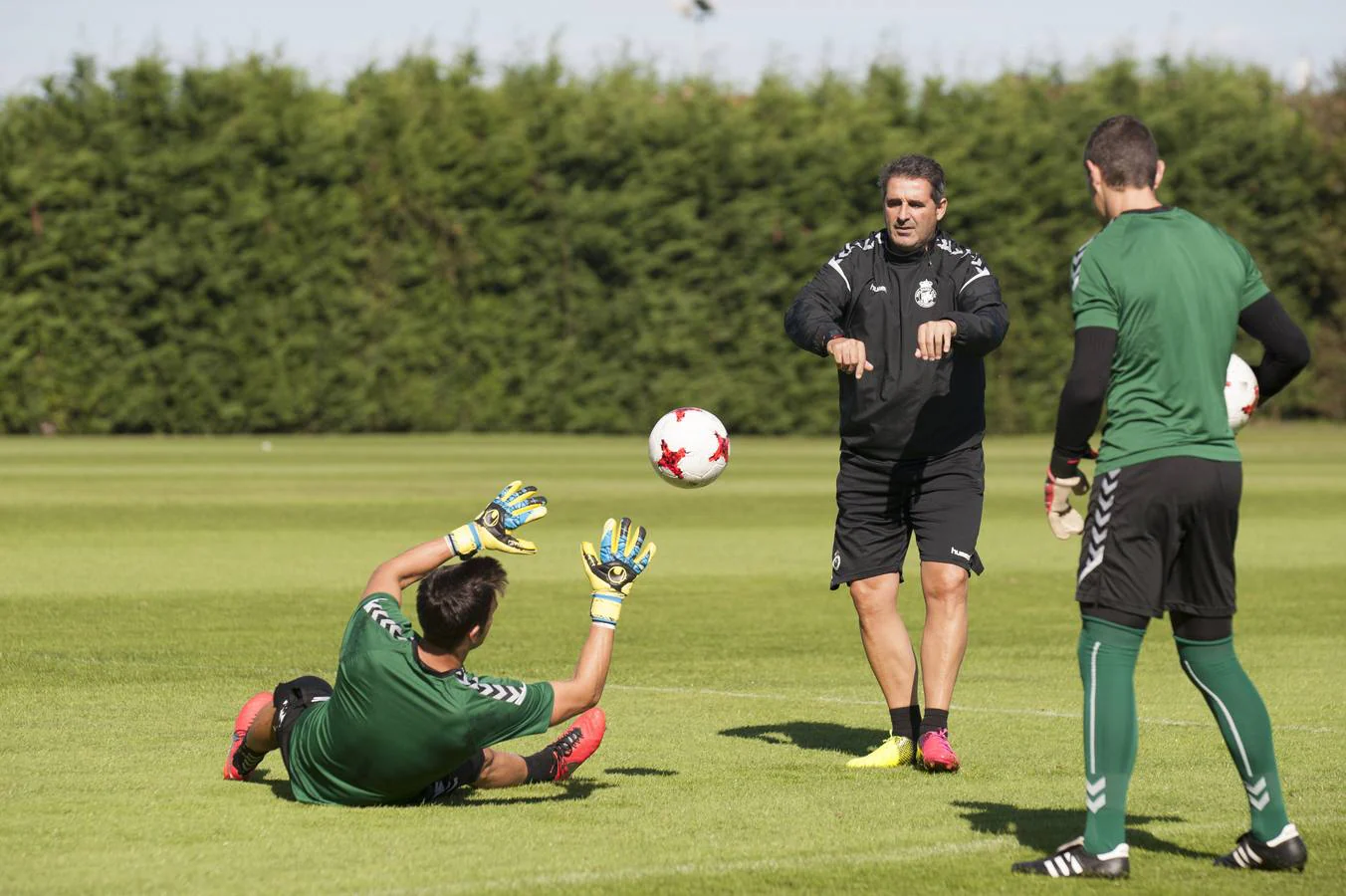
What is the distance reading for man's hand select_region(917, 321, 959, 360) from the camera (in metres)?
7.61

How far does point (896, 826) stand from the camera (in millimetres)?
6652

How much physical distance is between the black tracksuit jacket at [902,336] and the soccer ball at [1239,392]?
150cm

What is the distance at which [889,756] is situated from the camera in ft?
26.3

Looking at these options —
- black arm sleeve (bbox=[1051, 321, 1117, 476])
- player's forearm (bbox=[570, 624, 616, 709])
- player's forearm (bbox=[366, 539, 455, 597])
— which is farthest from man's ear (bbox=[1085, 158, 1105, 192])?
player's forearm (bbox=[366, 539, 455, 597])

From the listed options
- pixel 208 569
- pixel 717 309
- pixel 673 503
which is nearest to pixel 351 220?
pixel 717 309

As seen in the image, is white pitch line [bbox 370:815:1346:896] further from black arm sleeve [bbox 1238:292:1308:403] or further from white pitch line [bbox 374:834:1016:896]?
black arm sleeve [bbox 1238:292:1308:403]

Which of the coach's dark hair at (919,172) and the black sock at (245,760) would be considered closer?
the black sock at (245,760)

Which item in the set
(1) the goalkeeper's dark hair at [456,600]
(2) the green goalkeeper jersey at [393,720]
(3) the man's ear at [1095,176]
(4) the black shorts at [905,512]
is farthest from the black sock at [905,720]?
(3) the man's ear at [1095,176]

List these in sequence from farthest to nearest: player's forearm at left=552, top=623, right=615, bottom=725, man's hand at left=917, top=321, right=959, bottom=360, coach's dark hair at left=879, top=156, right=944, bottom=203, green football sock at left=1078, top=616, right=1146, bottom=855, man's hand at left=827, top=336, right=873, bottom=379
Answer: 1. coach's dark hair at left=879, top=156, right=944, bottom=203
2. man's hand at left=827, top=336, right=873, bottom=379
3. man's hand at left=917, top=321, right=959, bottom=360
4. player's forearm at left=552, top=623, right=615, bottom=725
5. green football sock at left=1078, top=616, right=1146, bottom=855

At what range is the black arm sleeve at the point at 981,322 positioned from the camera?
7934 millimetres

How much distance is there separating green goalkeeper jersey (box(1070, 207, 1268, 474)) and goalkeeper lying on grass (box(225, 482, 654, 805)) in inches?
77.3

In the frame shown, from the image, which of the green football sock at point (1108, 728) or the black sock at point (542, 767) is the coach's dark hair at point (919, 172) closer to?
the black sock at point (542, 767)

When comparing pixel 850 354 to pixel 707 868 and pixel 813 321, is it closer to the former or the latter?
pixel 813 321

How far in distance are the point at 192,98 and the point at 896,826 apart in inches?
1231
